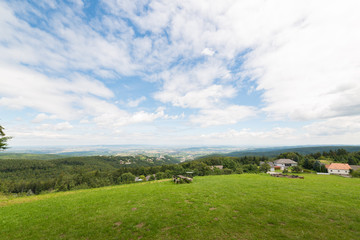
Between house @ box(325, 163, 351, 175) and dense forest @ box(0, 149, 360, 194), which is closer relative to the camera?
house @ box(325, 163, 351, 175)

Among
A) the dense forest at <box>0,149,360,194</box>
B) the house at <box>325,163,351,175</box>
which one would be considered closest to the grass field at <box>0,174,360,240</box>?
the dense forest at <box>0,149,360,194</box>

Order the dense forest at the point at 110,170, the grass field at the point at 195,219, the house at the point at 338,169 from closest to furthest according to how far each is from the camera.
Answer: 1. the grass field at the point at 195,219
2. the house at the point at 338,169
3. the dense forest at the point at 110,170

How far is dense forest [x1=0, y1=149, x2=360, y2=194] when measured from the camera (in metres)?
54.4

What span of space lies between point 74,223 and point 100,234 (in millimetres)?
2837

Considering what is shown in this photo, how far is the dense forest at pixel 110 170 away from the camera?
54.4 m

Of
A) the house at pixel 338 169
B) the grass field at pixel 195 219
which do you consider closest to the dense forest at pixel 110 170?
the house at pixel 338 169

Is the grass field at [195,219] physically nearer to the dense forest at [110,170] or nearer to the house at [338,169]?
the dense forest at [110,170]

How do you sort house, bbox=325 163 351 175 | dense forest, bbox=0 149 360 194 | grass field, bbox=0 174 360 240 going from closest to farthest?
grass field, bbox=0 174 360 240 < house, bbox=325 163 351 175 < dense forest, bbox=0 149 360 194

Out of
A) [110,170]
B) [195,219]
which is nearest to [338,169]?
[195,219]

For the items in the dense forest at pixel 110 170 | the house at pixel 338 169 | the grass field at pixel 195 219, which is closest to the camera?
the grass field at pixel 195 219

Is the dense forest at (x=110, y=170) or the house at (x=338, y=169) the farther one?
the dense forest at (x=110, y=170)

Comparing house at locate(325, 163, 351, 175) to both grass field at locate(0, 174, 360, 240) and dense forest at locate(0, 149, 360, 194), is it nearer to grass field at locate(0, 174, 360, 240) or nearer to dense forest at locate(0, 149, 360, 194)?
dense forest at locate(0, 149, 360, 194)

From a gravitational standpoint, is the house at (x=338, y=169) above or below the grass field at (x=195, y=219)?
below

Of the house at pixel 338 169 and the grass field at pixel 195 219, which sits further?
the house at pixel 338 169
